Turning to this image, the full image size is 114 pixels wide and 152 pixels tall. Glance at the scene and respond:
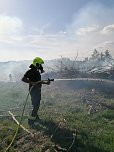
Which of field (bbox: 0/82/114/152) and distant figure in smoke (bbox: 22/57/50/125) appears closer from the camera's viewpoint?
field (bbox: 0/82/114/152)

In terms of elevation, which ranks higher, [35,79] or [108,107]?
[35,79]

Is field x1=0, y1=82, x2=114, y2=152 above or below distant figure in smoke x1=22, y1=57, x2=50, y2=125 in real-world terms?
below

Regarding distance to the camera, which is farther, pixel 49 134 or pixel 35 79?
pixel 35 79

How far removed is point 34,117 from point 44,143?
3602mm

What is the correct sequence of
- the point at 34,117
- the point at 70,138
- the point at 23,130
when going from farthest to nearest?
the point at 34,117 < the point at 23,130 < the point at 70,138

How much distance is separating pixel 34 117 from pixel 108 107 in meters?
4.61

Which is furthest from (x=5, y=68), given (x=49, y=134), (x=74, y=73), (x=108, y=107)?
(x=49, y=134)

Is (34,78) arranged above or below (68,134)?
above

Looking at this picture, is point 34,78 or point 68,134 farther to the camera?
point 34,78

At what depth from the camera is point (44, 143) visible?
8008mm

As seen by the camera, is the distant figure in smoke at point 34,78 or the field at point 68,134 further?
the distant figure in smoke at point 34,78

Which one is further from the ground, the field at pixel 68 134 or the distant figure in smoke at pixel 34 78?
the distant figure in smoke at pixel 34 78

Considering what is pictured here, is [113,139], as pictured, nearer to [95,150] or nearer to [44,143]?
[95,150]

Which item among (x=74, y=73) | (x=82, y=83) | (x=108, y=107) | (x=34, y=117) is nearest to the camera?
(x=34, y=117)
